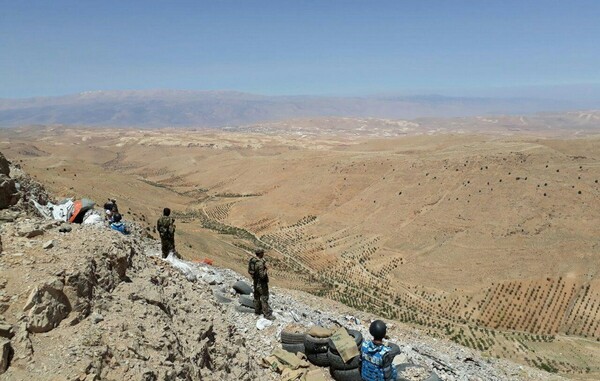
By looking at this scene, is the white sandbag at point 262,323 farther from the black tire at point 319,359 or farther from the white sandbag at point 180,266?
the white sandbag at point 180,266

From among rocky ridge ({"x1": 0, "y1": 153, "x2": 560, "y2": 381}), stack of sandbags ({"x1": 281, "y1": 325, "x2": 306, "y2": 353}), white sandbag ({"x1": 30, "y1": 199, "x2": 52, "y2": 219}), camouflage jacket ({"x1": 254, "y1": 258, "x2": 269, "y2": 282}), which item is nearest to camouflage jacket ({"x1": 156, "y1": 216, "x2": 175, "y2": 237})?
rocky ridge ({"x1": 0, "y1": 153, "x2": 560, "y2": 381})

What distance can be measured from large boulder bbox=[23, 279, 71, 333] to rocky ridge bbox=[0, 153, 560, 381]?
0.5 inches

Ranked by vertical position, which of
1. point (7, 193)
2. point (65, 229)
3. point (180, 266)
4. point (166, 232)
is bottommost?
point (180, 266)

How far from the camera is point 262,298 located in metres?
10.1

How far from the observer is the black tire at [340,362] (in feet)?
25.9

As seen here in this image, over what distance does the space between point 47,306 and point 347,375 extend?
17.4ft

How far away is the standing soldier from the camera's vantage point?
965cm

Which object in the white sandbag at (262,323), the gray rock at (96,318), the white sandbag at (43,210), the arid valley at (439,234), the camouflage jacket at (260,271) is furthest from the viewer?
the arid valley at (439,234)

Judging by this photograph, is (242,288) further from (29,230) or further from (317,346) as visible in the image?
(29,230)

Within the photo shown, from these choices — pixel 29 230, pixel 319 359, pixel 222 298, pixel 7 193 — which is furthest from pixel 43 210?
pixel 319 359

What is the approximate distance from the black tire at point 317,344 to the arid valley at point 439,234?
12.4 meters

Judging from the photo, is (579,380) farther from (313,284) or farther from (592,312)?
(313,284)

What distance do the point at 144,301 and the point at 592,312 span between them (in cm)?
2513

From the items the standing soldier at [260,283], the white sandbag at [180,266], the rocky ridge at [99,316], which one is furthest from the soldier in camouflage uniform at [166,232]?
the standing soldier at [260,283]
